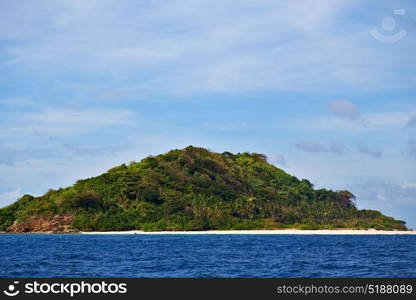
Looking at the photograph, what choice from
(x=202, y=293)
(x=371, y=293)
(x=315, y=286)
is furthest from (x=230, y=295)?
(x=371, y=293)

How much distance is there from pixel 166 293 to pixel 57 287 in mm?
7831

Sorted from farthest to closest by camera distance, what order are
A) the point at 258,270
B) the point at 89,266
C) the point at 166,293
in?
the point at 89,266 → the point at 258,270 → the point at 166,293

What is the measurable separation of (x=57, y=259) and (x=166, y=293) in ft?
178

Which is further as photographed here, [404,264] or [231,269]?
[404,264]

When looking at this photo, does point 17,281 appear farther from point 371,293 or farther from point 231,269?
point 231,269

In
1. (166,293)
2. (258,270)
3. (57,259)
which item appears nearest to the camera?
(166,293)

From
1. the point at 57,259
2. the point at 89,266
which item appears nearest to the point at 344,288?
the point at 89,266

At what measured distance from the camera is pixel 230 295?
43.6 meters

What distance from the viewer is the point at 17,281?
44.8m

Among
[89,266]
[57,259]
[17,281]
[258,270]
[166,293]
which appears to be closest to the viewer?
[166,293]

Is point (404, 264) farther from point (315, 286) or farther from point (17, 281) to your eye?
point (17, 281)

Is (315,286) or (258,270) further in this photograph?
(258,270)

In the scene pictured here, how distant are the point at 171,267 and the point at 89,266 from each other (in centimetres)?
1090

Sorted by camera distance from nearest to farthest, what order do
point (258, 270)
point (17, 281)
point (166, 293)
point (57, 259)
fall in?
1. point (166, 293)
2. point (17, 281)
3. point (258, 270)
4. point (57, 259)
